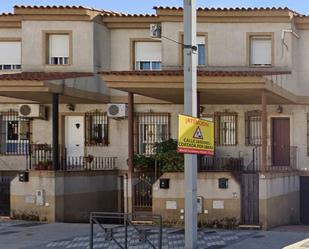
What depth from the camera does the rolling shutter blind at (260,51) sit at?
23875 mm

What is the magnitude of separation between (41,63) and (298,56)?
9451 millimetres

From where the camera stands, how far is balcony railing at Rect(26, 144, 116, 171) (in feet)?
76.2

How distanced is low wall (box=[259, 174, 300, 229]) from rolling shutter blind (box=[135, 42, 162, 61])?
6.92m

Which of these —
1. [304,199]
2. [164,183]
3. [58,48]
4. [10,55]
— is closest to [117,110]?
[58,48]

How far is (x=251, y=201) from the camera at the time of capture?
1931cm

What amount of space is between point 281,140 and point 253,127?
125 centimetres

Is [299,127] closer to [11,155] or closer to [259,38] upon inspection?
[259,38]

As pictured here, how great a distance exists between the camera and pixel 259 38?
2394 centimetres

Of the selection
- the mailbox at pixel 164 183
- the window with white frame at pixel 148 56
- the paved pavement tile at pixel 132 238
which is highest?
the window with white frame at pixel 148 56

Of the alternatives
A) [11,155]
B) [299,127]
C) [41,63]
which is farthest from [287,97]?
[11,155]

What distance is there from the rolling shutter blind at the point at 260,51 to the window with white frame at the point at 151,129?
3.78 m

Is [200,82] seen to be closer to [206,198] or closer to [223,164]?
[206,198]

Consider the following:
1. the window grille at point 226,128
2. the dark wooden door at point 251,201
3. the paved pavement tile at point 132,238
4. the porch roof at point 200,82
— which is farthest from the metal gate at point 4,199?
the dark wooden door at point 251,201

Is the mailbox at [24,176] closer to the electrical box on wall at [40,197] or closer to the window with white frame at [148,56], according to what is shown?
the electrical box on wall at [40,197]
